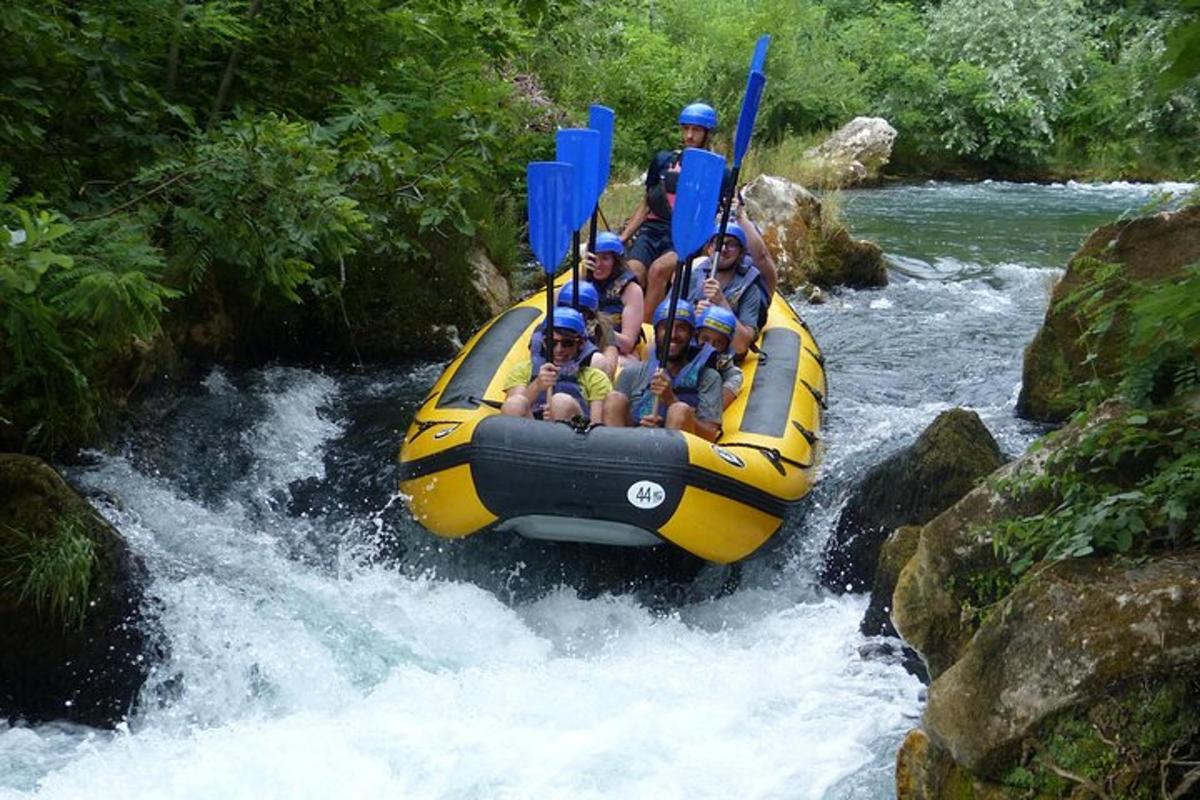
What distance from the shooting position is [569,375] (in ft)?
19.2

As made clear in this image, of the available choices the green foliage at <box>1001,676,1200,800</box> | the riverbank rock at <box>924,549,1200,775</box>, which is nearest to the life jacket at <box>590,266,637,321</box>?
the riverbank rock at <box>924,549,1200,775</box>

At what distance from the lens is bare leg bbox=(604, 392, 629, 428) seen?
580cm

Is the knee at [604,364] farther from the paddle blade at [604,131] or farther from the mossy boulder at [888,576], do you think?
the paddle blade at [604,131]

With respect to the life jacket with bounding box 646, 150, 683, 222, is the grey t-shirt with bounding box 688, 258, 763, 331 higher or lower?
lower

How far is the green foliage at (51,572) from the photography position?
14.9 ft

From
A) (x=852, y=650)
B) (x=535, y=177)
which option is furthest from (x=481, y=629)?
(x=535, y=177)

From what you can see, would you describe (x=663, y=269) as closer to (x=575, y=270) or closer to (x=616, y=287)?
(x=616, y=287)

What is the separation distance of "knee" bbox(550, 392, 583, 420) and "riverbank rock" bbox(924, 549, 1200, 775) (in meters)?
2.59

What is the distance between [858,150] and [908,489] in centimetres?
1218

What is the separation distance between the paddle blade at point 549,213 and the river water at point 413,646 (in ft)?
4.26

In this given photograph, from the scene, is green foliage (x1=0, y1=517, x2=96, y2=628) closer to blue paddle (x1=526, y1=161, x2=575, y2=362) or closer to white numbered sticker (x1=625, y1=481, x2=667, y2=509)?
white numbered sticker (x1=625, y1=481, x2=667, y2=509)

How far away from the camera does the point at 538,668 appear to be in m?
5.08

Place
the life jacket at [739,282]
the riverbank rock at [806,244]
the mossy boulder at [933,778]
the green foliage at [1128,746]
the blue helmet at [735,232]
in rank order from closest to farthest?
the green foliage at [1128,746], the mossy boulder at [933,778], the life jacket at [739,282], the blue helmet at [735,232], the riverbank rock at [806,244]

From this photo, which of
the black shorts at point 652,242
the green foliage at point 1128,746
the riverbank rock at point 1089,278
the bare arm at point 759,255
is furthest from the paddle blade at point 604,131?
the green foliage at point 1128,746
